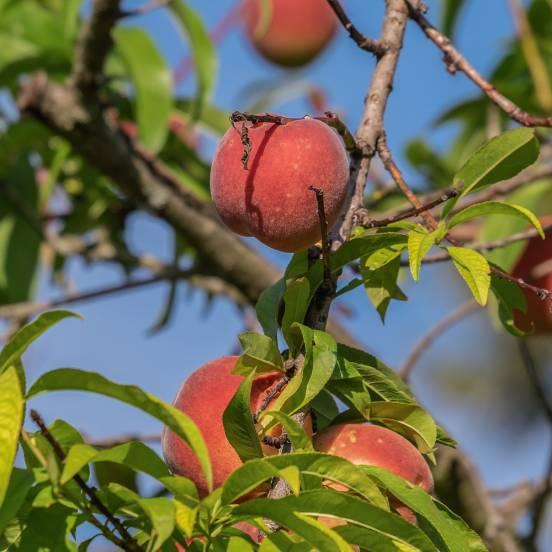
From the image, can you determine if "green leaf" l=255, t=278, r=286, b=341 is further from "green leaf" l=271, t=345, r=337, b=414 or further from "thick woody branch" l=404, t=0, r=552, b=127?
"thick woody branch" l=404, t=0, r=552, b=127

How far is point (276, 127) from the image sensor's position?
83cm

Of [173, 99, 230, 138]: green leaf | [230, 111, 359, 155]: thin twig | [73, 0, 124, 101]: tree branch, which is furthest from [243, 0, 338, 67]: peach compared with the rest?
[230, 111, 359, 155]: thin twig

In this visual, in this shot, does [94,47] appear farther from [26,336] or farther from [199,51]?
[26,336]

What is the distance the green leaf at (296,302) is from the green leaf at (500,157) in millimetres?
149

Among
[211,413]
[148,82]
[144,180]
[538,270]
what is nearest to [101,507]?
[211,413]

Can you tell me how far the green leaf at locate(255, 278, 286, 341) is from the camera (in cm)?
84

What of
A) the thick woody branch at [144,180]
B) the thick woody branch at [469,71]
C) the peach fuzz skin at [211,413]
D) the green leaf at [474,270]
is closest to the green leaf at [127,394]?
the peach fuzz skin at [211,413]

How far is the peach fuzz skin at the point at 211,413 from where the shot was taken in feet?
2.55

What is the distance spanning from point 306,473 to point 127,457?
0.37ft

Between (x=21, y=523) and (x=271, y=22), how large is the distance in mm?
2678

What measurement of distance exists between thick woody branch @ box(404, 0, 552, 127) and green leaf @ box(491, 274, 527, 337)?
0.15 meters

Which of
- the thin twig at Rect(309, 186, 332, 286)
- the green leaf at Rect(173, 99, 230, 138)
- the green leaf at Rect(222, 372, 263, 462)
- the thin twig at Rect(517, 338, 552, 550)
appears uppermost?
the green leaf at Rect(173, 99, 230, 138)

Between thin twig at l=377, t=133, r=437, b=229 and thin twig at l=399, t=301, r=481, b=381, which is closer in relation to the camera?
thin twig at l=377, t=133, r=437, b=229

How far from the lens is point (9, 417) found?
65 cm
